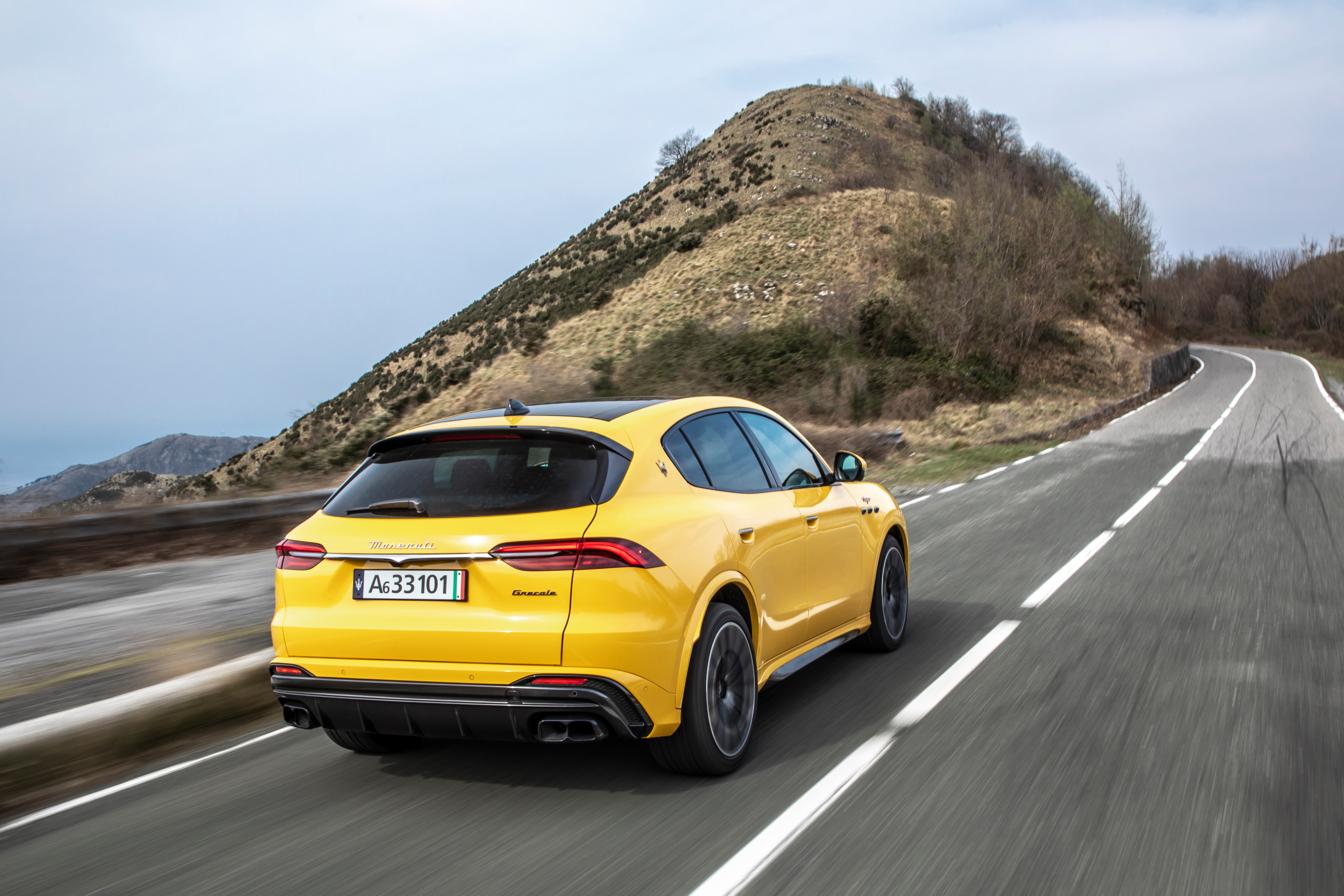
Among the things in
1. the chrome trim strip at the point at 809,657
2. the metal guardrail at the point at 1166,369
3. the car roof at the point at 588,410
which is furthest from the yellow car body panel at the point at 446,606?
the metal guardrail at the point at 1166,369

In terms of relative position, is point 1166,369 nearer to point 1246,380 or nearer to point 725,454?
point 1246,380

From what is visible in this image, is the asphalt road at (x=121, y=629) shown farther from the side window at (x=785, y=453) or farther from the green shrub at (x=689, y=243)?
the green shrub at (x=689, y=243)

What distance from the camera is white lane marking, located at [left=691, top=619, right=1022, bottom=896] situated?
319 centimetres

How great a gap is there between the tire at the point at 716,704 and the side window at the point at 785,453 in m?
1.06

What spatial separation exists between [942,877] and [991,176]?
3738 centimetres

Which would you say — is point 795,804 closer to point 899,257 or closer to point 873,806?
point 873,806

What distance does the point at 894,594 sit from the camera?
6312 mm

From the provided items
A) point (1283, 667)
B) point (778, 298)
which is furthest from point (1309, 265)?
point (1283, 667)

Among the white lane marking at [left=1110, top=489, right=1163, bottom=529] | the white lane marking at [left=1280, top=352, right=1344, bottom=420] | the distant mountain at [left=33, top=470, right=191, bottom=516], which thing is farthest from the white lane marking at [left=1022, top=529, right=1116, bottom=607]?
the white lane marking at [left=1280, top=352, right=1344, bottom=420]

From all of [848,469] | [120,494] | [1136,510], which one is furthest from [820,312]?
[848,469]

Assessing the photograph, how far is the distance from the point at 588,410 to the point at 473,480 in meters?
0.70

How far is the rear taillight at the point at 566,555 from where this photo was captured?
3713 mm

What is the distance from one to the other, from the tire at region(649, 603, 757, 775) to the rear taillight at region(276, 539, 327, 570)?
59.5 inches

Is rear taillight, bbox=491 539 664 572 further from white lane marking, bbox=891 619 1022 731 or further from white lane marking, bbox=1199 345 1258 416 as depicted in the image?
white lane marking, bbox=1199 345 1258 416
